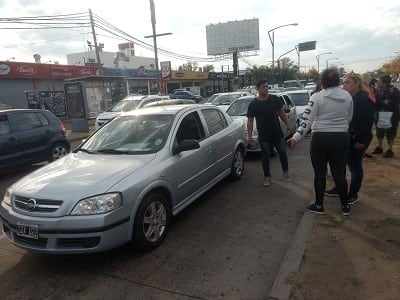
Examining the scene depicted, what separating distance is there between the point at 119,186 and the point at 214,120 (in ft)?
9.39

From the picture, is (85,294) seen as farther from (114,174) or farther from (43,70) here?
(43,70)

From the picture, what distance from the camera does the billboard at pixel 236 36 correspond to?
7281 centimetres

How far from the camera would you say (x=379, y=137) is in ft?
28.6

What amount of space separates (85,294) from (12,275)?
985mm

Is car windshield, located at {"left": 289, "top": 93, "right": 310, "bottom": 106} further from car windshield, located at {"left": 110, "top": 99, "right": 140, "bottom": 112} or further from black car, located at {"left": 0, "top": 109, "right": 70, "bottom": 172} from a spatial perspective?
black car, located at {"left": 0, "top": 109, "right": 70, "bottom": 172}

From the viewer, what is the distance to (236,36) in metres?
73.2

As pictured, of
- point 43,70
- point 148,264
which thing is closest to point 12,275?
point 148,264

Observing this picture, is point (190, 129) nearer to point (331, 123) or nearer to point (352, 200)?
point (331, 123)

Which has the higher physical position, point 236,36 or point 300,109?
point 236,36

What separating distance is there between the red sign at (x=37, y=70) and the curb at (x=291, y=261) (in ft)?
87.6

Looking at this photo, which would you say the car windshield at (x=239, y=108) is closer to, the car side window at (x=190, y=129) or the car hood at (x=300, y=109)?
the car hood at (x=300, y=109)

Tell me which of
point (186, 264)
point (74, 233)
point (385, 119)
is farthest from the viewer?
point (385, 119)

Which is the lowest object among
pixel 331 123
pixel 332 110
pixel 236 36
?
pixel 331 123

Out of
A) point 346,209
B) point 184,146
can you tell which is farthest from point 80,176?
point 346,209
